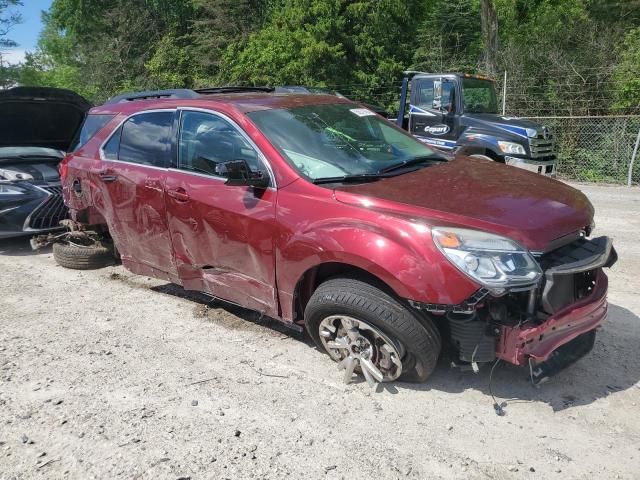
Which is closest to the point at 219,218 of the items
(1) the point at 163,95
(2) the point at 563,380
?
(1) the point at 163,95

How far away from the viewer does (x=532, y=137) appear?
9375mm

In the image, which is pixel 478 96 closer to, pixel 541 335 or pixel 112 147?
pixel 112 147

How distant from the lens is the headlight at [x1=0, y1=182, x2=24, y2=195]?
6.62 m

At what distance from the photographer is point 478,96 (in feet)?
33.8

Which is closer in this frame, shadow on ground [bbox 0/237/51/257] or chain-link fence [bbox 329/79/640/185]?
shadow on ground [bbox 0/237/51/257]

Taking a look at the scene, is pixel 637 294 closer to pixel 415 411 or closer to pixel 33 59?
pixel 415 411

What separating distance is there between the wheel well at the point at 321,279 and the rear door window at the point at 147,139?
1625mm

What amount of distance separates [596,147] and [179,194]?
11.4 m

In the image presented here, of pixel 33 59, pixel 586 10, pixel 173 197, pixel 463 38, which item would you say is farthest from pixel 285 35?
pixel 33 59

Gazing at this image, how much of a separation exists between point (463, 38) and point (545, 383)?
19974mm

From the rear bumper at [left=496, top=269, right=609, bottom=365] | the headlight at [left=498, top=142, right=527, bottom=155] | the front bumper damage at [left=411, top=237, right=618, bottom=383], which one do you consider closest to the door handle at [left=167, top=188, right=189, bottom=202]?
the front bumper damage at [left=411, top=237, right=618, bottom=383]

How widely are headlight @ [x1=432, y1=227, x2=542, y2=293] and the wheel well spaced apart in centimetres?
51

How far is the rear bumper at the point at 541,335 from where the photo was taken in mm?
2926

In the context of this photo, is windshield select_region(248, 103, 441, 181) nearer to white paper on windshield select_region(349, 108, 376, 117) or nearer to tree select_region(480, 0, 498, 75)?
white paper on windshield select_region(349, 108, 376, 117)
